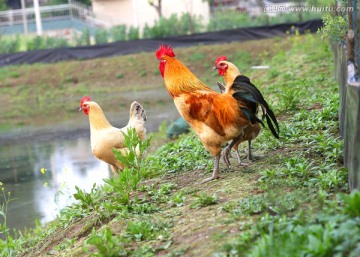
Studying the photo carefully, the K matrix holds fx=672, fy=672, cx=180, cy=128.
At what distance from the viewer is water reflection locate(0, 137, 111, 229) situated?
34.4 ft

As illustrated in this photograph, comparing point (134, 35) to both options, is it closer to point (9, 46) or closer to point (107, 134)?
point (9, 46)

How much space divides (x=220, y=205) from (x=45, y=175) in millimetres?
8181

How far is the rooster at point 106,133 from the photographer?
8.70m

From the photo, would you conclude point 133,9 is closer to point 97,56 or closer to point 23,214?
point 97,56

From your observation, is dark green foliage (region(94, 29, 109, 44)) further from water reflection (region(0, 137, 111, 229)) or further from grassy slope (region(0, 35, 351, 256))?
grassy slope (region(0, 35, 351, 256))

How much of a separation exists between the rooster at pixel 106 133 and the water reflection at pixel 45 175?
651mm

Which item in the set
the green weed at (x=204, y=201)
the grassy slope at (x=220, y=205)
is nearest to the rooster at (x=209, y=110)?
the grassy slope at (x=220, y=205)

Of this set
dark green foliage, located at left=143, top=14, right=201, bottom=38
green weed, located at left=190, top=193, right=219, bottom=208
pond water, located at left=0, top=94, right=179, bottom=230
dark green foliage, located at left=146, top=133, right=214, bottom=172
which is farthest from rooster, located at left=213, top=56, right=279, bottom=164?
dark green foliage, located at left=143, top=14, right=201, bottom=38

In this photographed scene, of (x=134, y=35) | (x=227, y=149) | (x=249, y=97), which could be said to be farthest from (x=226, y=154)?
(x=134, y=35)

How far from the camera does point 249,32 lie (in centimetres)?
3102

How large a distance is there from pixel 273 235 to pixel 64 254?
2391 millimetres

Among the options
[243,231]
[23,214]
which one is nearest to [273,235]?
[243,231]

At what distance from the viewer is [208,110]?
678 cm

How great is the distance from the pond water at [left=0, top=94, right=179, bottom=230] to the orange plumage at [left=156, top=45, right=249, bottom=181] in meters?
2.00
